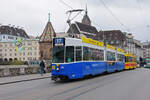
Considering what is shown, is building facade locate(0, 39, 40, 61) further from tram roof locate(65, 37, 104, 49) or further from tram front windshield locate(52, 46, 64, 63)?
tram front windshield locate(52, 46, 64, 63)

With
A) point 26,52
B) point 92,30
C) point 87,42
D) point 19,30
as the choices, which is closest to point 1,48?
point 26,52

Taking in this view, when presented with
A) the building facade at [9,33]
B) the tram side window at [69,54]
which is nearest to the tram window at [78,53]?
the tram side window at [69,54]

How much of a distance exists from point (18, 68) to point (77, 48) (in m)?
9.41

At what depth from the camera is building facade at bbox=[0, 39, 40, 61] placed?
323 ft

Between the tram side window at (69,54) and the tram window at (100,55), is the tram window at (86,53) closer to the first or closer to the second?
the tram side window at (69,54)

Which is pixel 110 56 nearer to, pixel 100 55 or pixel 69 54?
pixel 100 55

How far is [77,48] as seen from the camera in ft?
52.7

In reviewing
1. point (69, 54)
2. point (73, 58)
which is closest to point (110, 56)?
point (73, 58)

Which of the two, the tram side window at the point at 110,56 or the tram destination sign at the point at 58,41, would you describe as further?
the tram side window at the point at 110,56

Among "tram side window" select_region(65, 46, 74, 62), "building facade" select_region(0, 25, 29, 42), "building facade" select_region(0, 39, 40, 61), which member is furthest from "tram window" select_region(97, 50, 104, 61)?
"building facade" select_region(0, 25, 29, 42)

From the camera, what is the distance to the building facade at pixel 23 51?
98.6 metres

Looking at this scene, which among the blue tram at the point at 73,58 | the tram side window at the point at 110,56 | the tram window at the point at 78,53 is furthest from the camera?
the tram side window at the point at 110,56

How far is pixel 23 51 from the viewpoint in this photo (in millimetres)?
98938

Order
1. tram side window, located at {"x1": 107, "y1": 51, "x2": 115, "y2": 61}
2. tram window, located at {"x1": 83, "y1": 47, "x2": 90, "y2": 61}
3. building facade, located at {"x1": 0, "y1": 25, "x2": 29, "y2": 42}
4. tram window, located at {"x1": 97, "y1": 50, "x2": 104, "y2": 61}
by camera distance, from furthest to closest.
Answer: building facade, located at {"x1": 0, "y1": 25, "x2": 29, "y2": 42} < tram side window, located at {"x1": 107, "y1": 51, "x2": 115, "y2": 61} < tram window, located at {"x1": 97, "y1": 50, "x2": 104, "y2": 61} < tram window, located at {"x1": 83, "y1": 47, "x2": 90, "y2": 61}
